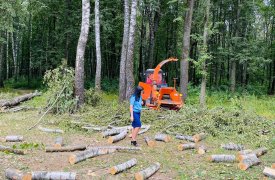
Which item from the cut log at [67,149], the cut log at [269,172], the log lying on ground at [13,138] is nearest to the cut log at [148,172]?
the cut log at [269,172]

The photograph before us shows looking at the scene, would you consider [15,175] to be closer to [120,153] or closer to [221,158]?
[120,153]

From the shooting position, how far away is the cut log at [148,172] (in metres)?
7.25

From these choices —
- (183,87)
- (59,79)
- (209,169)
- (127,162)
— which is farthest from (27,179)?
(183,87)

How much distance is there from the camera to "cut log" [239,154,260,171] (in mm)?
8055

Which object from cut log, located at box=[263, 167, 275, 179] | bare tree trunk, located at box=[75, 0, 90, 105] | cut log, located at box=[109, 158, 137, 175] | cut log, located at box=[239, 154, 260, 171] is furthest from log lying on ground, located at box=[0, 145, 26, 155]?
bare tree trunk, located at box=[75, 0, 90, 105]

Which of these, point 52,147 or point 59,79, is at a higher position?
point 59,79

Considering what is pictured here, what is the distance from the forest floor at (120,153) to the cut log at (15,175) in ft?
0.90

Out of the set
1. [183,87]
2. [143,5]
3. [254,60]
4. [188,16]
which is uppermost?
[143,5]

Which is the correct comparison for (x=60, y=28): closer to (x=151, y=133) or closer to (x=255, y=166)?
(x=151, y=133)

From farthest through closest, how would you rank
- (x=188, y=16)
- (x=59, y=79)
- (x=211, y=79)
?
(x=211, y=79) → (x=188, y=16) → (x=59, y=79)

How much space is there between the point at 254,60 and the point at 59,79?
62.8 feet

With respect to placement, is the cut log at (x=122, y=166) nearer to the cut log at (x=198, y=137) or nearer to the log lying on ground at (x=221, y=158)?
the log lying on ground at (x=221, y=158)

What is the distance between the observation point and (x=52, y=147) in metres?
9.55

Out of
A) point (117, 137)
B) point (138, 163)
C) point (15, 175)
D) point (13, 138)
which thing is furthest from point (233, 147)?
point (13, 138)
